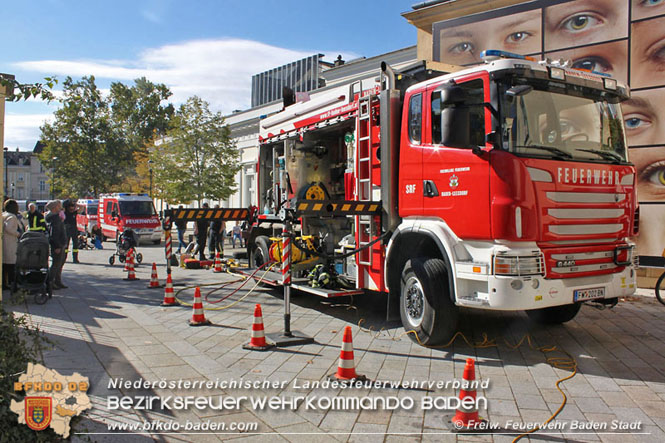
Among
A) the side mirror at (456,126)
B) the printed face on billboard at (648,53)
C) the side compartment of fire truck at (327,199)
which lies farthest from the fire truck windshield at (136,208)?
the side mirror at (456,126)

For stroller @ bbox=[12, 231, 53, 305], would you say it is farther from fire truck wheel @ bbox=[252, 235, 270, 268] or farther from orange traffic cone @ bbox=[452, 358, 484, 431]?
orange traffic cone @ bbox=[452, 358, 484, 431]

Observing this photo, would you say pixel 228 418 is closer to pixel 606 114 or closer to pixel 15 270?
pixel 606 114

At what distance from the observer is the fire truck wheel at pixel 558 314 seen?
7418 mm

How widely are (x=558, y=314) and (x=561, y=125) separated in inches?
117

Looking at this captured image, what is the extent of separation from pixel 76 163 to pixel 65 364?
45039mm

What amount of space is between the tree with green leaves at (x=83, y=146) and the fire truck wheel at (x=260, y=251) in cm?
3922

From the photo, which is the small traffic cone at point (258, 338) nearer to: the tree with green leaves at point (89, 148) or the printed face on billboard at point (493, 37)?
the printed face on billboard at point (493, 37)

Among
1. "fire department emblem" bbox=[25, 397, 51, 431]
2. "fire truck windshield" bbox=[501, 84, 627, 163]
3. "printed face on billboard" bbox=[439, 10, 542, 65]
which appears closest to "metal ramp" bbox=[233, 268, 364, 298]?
"fire truck windshield" bbox=[501, 84, 627, 163]

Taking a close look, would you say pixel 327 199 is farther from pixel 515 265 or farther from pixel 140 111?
pixel 140 111

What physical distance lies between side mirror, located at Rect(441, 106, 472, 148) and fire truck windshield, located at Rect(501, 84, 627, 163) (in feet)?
1.27

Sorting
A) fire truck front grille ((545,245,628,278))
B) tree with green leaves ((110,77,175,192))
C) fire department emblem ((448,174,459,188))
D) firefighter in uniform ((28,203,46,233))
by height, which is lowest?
fire truck front grille ((545,245,628,278))

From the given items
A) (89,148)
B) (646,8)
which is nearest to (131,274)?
(646,8)

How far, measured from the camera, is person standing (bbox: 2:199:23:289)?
9.25m

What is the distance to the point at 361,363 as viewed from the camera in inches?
228
